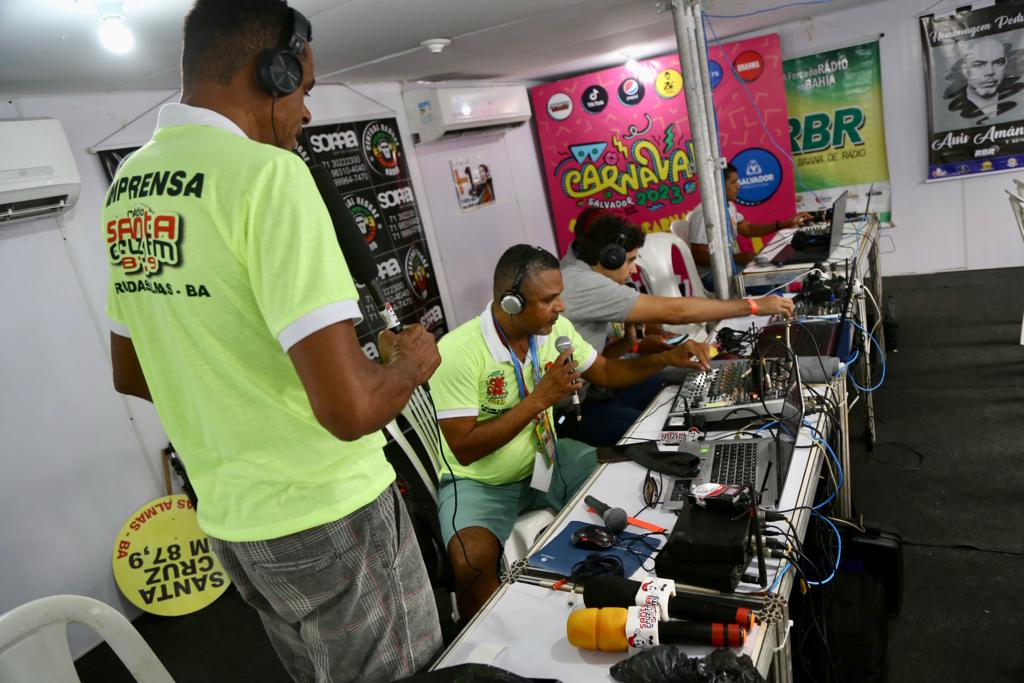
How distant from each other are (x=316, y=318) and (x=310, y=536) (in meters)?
0.35

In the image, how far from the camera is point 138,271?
0.90 m

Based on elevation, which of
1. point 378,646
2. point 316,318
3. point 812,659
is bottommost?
point 812,659

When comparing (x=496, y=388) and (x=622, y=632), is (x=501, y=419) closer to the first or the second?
(x=496, y=388)

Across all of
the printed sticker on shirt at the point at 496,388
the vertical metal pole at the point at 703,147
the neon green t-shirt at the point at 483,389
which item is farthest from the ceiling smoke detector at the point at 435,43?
the printed sticker on shirt at the point at 496,388

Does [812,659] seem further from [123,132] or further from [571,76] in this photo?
[571,76]

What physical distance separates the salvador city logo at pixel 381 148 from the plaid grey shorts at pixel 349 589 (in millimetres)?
3770

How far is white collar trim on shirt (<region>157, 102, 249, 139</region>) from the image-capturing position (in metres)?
0.88

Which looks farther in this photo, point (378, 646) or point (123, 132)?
point (123, 132)

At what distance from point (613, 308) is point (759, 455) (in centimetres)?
109

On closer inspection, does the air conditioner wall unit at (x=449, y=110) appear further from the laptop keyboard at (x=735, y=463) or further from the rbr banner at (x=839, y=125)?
the laptop keyboard at (x=735, y=463)

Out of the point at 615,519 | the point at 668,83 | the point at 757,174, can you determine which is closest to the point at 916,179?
the point at 757,174

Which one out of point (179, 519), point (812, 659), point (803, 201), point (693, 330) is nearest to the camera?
→ point (812, 659)

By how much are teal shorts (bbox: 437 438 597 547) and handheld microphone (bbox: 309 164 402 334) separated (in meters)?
1.01

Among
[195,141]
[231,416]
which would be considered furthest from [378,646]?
[195,141]
